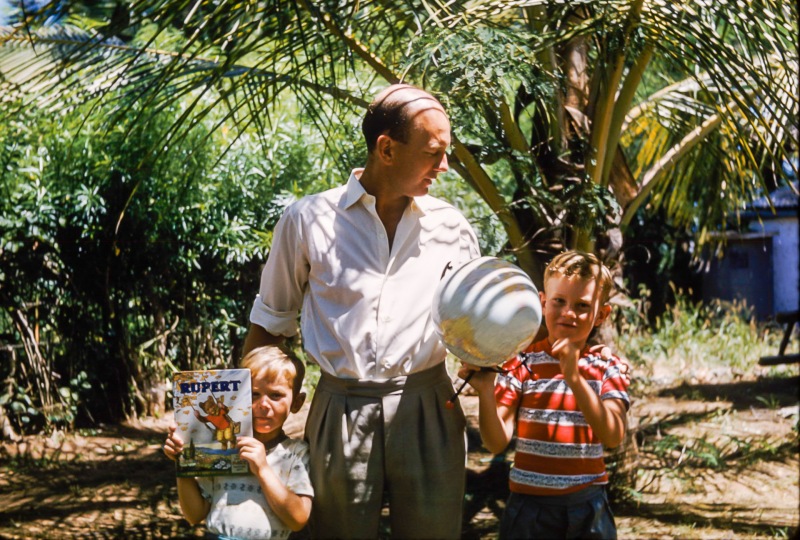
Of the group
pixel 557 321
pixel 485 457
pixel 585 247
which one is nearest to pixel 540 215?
pixel 585 247

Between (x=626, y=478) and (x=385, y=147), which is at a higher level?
(x=385, y=147)

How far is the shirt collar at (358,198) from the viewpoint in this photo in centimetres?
243

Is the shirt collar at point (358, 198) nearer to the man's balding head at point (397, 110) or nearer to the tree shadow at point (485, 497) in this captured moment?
the man's balding head at point (397, 110)

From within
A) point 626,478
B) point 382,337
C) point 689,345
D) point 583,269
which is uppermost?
point 583,269

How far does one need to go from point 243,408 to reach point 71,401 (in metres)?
4.02

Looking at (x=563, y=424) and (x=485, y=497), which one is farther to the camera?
(x=485, y=497)

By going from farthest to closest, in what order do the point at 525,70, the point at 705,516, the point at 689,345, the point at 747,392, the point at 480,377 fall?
the point at 689,345, the point at 747,392, the point at 705,516, the point at 525,70, the point at 480,377

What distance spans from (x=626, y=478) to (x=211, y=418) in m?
A: 2.79

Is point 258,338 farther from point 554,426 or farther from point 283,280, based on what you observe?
point 554,426

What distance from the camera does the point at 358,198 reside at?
2.43 m

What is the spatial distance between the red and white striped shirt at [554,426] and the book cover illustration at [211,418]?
0.70m

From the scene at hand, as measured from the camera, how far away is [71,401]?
5.93 m

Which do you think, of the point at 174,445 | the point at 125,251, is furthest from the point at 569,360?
the point at 125,251

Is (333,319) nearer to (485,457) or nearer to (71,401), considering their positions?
(485,457)
